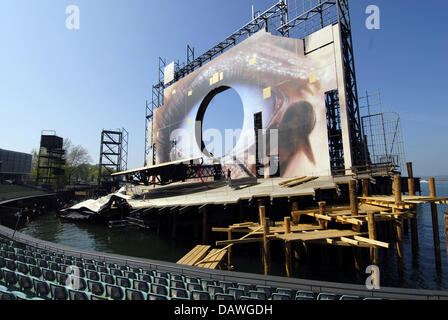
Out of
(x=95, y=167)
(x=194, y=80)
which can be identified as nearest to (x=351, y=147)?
(x=194, y=80)

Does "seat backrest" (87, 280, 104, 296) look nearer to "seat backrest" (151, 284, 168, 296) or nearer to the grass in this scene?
"seat backrest" (151, 284, 168, 296)

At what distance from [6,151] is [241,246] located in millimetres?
85990

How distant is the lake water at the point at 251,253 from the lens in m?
14.2

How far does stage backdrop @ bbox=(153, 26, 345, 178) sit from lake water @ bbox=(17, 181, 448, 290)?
972cm

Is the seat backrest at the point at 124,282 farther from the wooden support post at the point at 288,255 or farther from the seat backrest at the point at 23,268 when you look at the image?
the wooden support post at the point at 288,255

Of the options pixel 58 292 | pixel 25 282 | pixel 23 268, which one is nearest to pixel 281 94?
pixel 23 268

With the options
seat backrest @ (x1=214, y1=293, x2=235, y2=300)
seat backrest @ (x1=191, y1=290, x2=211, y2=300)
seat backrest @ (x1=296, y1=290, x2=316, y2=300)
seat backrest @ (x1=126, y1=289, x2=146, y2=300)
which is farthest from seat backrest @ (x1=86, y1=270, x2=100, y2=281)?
seat backrest @ (x1=296, y1=290, x2=316, y2=300)

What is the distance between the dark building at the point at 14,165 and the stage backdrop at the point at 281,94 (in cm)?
6770

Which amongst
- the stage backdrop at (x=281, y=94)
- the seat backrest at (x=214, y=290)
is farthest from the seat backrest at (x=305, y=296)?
the stage backdrop at (x=281, y=94)

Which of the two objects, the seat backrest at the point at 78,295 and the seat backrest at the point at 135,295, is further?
the seat backrest at the point at 135,295

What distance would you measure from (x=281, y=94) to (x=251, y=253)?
1803 centimetres

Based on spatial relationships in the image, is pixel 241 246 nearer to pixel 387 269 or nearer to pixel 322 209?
pixel 322 209

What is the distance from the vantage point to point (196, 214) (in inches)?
987

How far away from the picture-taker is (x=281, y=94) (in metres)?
27.8
